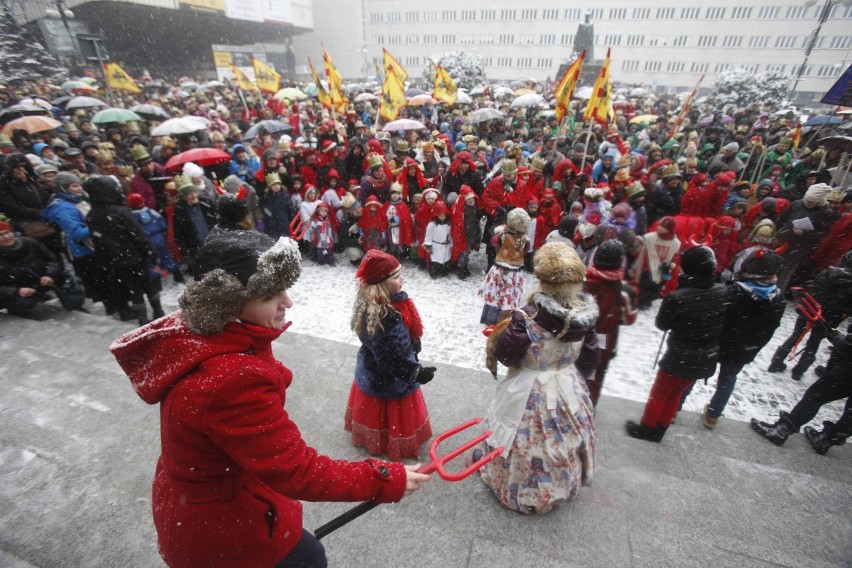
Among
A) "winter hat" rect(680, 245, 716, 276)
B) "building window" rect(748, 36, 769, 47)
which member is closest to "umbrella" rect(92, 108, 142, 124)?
"winter hat" rect(680, 245, 716, 276)

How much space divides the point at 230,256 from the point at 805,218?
789 centimetres

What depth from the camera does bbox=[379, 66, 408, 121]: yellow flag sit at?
36.6ft

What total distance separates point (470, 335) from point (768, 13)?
69.8m

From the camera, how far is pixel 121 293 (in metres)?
5.41

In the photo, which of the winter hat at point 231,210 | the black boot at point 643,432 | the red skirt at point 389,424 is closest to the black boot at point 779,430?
the black boot at point 643,432

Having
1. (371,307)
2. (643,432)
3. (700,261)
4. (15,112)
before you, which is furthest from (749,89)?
(15,112)

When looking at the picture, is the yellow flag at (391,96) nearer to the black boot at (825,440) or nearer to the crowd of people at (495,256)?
the crowd of people at (495,256)

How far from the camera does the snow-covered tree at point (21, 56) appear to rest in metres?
22.9

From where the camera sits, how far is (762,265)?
3383 mm

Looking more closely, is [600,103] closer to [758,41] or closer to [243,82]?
[243,82]

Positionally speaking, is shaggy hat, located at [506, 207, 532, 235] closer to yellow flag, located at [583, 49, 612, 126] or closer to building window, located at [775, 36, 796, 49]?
yellow flag, located at [583, 49, 612, 126]

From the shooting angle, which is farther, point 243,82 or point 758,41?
point 758,41

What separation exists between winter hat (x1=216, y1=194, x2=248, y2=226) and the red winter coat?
3.49 m

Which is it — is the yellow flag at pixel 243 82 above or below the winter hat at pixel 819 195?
above
